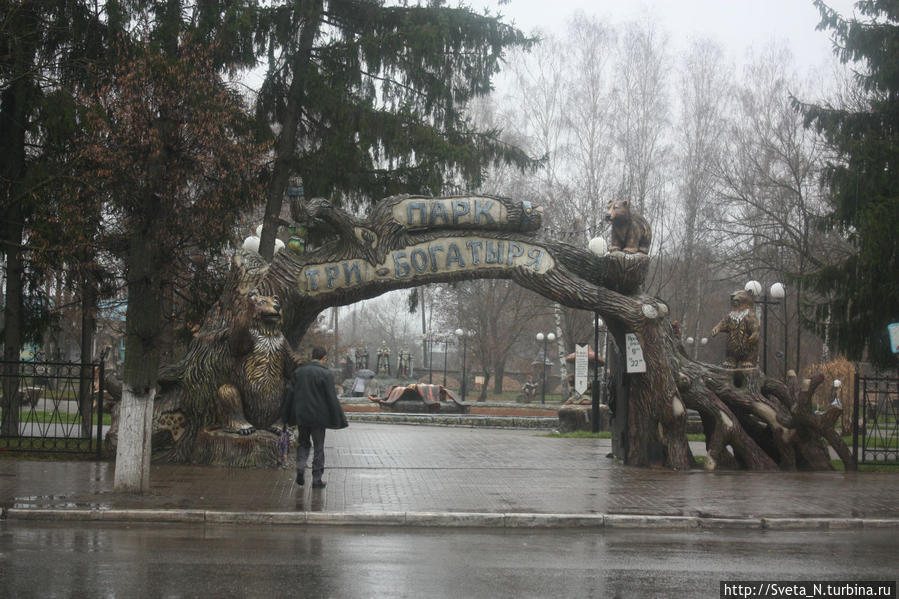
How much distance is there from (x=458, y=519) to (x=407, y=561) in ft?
7.21

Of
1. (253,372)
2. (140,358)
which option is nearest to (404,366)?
(253,372)

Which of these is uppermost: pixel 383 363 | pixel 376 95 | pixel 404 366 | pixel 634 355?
pixel 376 95

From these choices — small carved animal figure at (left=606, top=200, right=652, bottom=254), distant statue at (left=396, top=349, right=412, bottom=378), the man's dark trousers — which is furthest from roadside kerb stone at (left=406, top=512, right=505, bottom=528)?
distant statue at (left=396, top=349, right=412, bottom=378)

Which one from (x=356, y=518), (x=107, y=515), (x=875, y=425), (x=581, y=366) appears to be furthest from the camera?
(x=581, y=366)

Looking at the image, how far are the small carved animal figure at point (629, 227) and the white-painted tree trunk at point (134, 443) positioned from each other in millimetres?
→ 7783

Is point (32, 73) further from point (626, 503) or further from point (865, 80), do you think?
point (865, 80)

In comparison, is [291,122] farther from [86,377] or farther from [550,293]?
[550,293]

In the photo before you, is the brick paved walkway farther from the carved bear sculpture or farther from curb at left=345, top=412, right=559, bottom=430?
curb at left=345, top=412, right=559, bottom=430

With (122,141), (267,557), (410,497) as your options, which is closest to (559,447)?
(410,497)

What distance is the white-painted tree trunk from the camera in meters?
10.7

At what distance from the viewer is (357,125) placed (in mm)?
17984

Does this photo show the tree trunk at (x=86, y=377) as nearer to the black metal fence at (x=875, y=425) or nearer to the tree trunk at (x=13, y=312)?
the tree trunk at (x=13, y=312)

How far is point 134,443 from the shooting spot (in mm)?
10797

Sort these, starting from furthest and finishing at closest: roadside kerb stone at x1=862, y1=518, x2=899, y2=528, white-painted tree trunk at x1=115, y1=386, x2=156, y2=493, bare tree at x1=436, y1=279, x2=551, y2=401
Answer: bare tree at x1=436, y1=279, x2=551, y2=401 < white-painted tree trunk at x1=115, y1=386, x2=156, y2=493 < roadside kerb stone at x1=862, y1=518, x2=899, y2=528
